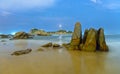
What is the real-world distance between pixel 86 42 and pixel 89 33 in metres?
1.27

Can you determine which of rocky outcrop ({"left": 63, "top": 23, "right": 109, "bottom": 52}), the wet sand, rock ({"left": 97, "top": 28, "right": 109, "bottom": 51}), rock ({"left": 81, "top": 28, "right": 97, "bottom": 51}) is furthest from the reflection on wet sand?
rock ({"left": 97, "top": 28, "right": 109, "bottom": 51})

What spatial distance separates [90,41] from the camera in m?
21.0

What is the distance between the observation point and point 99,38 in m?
21.9

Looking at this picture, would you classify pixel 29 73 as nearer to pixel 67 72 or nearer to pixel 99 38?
pixel 67 72

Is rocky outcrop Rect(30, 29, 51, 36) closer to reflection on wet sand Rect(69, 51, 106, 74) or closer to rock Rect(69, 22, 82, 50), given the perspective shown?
rock Rect(69, 22, 82, 50)

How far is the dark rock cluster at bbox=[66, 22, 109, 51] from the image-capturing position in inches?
827

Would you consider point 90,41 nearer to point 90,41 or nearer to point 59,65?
point 90,41

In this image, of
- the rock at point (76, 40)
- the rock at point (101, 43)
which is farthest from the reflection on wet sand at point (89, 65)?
the rock at point (76, 40)

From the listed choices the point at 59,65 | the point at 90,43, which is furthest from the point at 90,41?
the point at 59,65

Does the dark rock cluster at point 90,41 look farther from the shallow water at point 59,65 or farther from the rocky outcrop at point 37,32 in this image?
the rocky outcrop at point 37,32

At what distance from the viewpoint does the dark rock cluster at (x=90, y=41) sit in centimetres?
2102

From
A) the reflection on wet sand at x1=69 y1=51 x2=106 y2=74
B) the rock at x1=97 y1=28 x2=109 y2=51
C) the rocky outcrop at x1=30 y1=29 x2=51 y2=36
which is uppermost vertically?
the rocky outcrop at x1=30 y1=29 x2=51 y2=36

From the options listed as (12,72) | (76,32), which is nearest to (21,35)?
(76,32)

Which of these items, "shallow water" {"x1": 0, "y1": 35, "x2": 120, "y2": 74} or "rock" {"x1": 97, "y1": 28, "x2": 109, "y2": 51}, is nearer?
"shallow water" {"x1": 0, "y1": 35, "x2": 120, "y2": 74}
